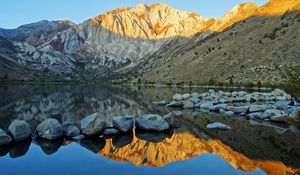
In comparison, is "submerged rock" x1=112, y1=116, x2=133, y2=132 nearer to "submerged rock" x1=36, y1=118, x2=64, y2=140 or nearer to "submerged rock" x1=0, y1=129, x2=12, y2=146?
"submerged rock" x1=36, y1=118, x2=64, y2=140

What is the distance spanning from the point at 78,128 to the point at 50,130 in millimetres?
2715

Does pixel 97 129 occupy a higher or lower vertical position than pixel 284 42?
lower

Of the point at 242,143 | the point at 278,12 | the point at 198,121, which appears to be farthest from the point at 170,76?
the point at 242,143

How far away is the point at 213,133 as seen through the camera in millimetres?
27922

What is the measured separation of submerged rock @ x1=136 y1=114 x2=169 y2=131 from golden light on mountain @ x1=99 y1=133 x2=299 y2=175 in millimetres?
3480

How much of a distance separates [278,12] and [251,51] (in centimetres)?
3723

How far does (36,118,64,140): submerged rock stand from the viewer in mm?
25727

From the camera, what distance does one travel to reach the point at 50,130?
85.0 feet

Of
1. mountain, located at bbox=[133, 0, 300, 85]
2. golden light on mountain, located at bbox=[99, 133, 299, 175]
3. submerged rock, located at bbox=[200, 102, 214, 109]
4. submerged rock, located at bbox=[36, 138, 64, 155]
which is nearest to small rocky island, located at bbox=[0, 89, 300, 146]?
submerged rock, located at bbox=[36, 138, 64, 155]

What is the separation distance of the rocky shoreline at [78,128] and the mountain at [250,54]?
57.8 meters

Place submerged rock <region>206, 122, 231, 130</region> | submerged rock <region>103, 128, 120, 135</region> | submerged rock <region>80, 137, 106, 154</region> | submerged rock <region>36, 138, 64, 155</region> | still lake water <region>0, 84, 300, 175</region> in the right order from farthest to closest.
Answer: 1. submerged rock <region>206, 122, 231, 130</region>
2. submerged rock <region>103, 128, 120, 135</region>
3. submerged rock <region>80, 137, 106, 154</region>
4. submerged rock <region>36, 138, 64, 155</region>
5. still lake water <region>0, 84, 300, 175</region>

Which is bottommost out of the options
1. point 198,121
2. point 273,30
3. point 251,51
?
point 198,121

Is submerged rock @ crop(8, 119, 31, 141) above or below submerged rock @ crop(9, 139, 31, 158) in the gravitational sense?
above

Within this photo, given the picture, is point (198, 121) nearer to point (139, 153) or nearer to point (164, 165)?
point (139, 153)
